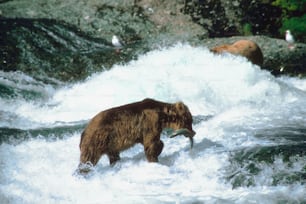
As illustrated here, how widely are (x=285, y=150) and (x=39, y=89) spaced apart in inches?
241

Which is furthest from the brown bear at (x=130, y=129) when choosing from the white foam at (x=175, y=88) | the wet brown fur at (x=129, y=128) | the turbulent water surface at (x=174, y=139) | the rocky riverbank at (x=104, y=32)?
the rocky riverbank at (x=104, y=32)

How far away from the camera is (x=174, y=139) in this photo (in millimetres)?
7352

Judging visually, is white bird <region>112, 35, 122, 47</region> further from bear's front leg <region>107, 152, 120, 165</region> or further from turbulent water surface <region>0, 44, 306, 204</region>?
bear's front leg <region>107, 152, 120, 165</region>

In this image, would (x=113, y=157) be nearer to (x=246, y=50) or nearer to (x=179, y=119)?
(x=179, y=119)

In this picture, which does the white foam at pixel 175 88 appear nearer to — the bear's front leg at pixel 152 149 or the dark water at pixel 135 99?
the dark water at pixel 135 99

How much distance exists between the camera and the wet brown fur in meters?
6.00

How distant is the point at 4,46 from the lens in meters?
13.1

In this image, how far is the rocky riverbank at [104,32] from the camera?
42.9 feet

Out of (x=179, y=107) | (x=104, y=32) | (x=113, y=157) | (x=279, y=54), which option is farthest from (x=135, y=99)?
(x=104, y=32)

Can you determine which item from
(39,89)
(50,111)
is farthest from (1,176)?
(39,89)

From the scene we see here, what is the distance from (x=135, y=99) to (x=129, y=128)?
3.98 meters

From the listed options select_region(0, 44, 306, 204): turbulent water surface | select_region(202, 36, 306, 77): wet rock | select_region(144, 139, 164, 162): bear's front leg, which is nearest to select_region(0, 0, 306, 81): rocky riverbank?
select_region(202, 36, 306, 77): wet rock

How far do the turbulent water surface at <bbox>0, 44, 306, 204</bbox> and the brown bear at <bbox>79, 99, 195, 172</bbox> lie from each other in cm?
Result: 18

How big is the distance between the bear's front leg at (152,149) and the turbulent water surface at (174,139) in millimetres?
96
